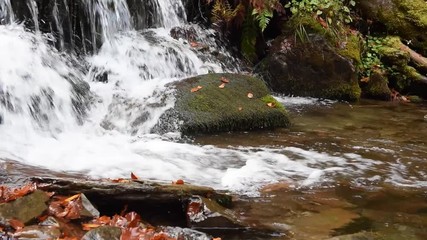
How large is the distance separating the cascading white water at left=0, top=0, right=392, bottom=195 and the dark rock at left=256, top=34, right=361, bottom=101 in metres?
1.39

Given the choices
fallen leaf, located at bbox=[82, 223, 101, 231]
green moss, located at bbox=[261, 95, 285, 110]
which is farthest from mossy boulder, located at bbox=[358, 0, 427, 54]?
fallen leaf, located at bbox=[82, 223, 101, 231]

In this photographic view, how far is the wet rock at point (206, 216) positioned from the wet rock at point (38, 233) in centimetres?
94

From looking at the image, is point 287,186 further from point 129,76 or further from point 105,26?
point 105,26

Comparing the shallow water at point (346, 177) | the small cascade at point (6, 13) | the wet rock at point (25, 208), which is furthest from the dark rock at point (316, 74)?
the wet rock at point (25, 208)

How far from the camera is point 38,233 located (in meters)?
3.12

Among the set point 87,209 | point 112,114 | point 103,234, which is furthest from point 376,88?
point 103,234

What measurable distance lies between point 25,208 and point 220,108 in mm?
3741

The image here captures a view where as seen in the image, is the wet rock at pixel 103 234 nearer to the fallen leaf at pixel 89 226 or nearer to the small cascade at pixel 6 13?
the fallen leaf at pixel 89 226

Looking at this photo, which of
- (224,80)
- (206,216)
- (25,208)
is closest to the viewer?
(25,208)

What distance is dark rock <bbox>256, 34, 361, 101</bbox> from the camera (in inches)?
368

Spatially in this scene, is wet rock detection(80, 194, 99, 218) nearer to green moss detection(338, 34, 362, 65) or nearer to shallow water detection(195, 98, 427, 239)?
shallow water detection(195, 98, 427, 239)

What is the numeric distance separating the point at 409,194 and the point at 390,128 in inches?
115

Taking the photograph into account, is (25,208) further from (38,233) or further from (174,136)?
(174,136)

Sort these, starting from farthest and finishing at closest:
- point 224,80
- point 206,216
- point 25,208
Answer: point 224,80, point 206,216, point 25,208
